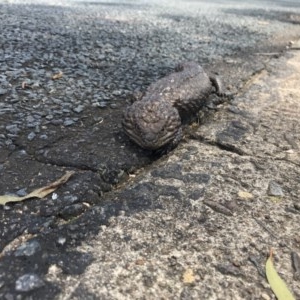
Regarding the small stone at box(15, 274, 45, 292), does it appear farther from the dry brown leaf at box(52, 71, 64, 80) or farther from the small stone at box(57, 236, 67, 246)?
the dry brown leaf at box(52, 71, 64, 80)

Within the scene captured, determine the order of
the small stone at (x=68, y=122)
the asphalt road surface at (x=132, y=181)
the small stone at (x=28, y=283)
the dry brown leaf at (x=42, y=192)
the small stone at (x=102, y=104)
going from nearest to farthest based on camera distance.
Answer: the small stone at (x=28, y=283) < the asphalt road surface at (x=132, y=181) < the dry brown leaf at (x=42, y=192) < the small stone at (x=68, y=122) < the small stone at (x=102, y=104)

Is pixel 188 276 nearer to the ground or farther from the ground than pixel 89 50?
farther from the ground

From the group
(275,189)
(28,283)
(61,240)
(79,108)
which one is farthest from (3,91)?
(275,189)

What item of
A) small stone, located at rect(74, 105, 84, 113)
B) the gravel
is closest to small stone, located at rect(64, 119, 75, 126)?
the gravel

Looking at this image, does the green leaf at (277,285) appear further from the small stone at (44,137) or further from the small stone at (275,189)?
the small stone at (44,137)

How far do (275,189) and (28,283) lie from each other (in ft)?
4.42

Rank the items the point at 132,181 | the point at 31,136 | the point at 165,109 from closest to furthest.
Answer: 1. the point at 132,181
2. the point at 31,136
3. the point at 165,109

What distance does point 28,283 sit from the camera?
1520 millimetres

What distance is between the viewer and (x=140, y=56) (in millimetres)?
4344

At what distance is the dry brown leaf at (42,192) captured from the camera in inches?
77.2

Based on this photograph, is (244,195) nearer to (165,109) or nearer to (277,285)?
(277,285)

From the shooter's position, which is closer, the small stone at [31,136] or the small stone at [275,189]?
the small stone at [275,189]

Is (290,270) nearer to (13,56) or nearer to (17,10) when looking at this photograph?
(13,56)

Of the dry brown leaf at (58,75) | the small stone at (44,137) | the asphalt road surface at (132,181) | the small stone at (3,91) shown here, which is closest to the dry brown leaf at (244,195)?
the asphalt road surface at (132,181)
